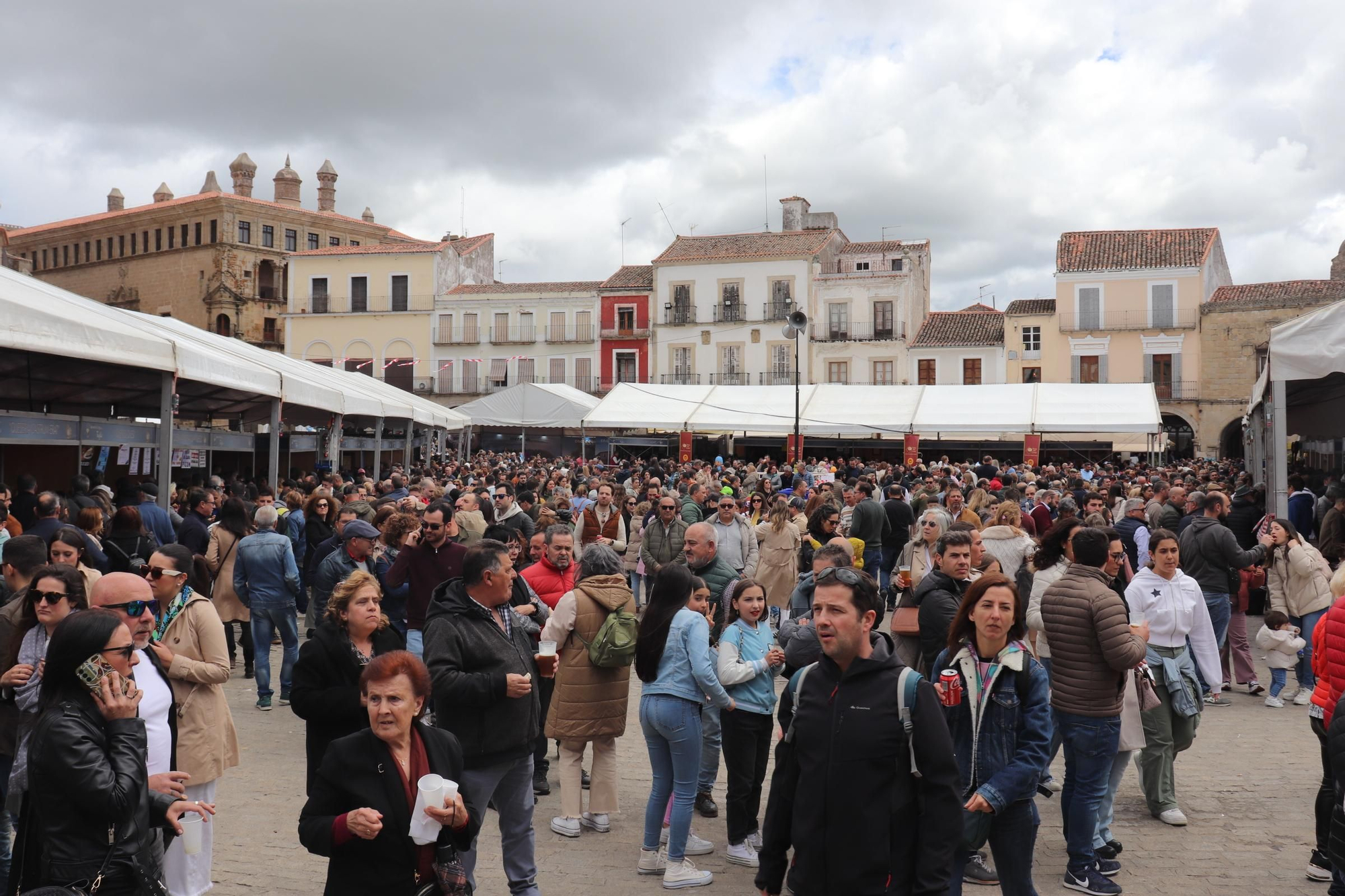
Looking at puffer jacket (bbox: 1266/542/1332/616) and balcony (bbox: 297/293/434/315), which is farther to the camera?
balcony (bbox: 297/293/434/315)

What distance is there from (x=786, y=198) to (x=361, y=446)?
3243cm

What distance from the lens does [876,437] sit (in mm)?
29203

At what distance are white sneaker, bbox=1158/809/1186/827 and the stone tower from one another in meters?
57.1

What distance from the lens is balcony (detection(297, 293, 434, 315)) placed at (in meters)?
46.8

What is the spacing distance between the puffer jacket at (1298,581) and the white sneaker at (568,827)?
538 centimetres

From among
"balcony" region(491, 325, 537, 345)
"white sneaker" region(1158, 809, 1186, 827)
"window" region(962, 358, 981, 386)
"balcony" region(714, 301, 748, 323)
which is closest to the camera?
"white sneaker" region(1158, 809, 1186, 827)

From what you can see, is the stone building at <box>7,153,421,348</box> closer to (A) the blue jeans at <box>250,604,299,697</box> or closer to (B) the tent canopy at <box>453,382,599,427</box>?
(B) the tent canopy at <box>453,382,599,427</box>

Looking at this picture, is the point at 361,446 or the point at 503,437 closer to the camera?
the point at 361,446

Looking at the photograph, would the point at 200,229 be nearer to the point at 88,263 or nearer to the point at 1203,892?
the point at 88,263

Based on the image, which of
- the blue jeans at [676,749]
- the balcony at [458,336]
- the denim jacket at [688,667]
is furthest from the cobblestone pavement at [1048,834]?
the balcony at [458,336]

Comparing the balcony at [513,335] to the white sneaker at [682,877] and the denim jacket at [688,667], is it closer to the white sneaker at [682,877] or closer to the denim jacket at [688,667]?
the denim jacket at [688,667]

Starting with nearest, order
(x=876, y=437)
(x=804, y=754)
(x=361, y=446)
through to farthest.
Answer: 1. (x=804, y=754)
2. (x=361, y=446)
3. (x=876, y=437)

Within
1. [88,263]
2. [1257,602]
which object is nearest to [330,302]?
[88,263]

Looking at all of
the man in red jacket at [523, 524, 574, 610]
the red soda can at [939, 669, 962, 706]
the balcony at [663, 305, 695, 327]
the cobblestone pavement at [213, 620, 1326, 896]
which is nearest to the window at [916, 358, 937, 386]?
the balcony at [663, 305, 695, 327]
